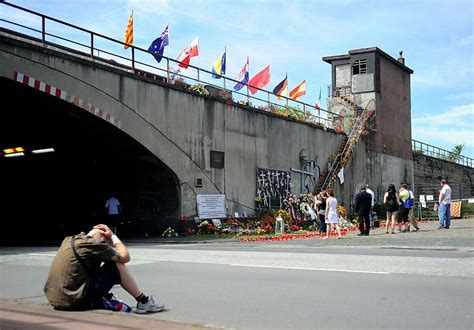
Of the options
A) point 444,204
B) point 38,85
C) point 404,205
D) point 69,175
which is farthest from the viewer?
point 69,175

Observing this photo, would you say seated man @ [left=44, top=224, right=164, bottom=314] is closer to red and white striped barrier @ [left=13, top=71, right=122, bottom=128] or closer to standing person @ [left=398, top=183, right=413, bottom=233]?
red and white striped barrier @ [left=13, top=71, right=122, bottom=128]

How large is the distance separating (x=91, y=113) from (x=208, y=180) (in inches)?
274

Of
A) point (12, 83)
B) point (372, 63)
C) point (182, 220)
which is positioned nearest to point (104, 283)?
point (12, 83)

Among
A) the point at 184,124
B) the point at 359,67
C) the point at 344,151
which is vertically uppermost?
the point at 359,67

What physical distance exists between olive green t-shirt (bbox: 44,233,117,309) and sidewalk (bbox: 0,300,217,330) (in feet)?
0.61

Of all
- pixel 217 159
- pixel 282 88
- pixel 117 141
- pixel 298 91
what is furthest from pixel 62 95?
pixel 298 91

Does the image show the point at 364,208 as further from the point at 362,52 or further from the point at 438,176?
the point at 438,176

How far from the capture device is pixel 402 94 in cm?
4247

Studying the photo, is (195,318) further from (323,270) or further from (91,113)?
(91,113)

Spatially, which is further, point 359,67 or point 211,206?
point 359,67

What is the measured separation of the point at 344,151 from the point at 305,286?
92.2ft

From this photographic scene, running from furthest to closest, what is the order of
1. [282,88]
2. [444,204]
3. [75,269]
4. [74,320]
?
1. [282,88]
2. [444,204]
3. [75,269]
4. [74,320]

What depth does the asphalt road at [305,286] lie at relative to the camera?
6645 millimetres

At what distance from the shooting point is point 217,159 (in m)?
26.5
